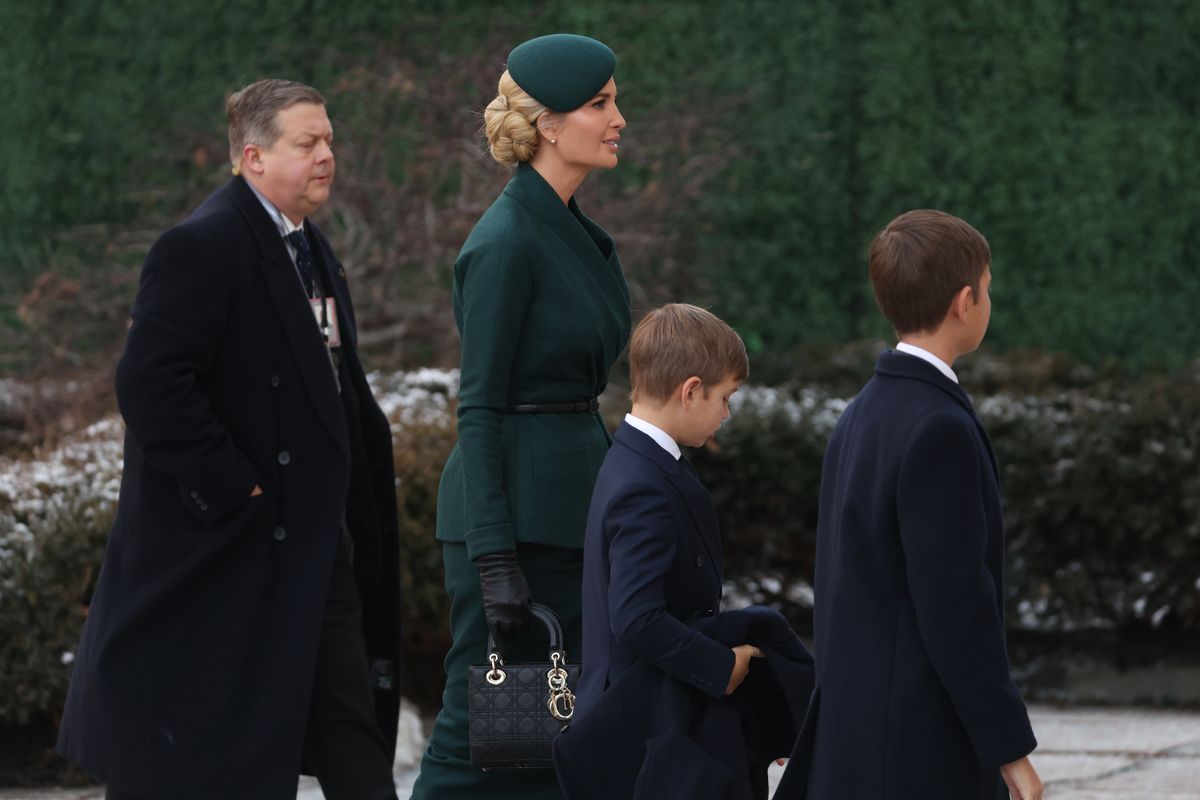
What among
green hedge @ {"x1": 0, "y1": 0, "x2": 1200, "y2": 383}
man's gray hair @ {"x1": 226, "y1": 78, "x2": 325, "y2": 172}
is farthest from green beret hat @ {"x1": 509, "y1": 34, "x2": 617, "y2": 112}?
green hedge @ {"x1": 0, "y1": 0, "x2": 1200, "y2": 383}

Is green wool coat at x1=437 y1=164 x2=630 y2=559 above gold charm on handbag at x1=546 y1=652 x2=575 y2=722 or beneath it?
above

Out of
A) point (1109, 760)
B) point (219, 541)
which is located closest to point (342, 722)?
point (219, 541)

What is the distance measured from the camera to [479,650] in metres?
3.65

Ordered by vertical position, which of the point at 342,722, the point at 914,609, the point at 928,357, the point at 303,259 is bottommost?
the point at 342,722

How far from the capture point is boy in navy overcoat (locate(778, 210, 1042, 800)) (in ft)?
8.86

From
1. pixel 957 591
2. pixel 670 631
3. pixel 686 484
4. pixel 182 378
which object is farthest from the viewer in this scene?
pixel 182 378

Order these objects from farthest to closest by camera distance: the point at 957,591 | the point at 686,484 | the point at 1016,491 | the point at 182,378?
the point at 1016,491 → the point at 182,378 → the point at 686,484 → the point at 957,591

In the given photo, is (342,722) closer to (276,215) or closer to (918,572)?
(276,215)

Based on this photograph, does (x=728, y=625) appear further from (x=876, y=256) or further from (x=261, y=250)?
(x=261, y=250)

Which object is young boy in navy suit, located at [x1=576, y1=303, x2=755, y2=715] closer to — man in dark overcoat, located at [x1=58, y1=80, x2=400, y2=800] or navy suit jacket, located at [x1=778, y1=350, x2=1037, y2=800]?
navy suit jacket, located at [x1=778, y1=350, x2=1037, y2=800]

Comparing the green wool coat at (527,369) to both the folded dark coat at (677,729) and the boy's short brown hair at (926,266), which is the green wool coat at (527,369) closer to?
the folded dark coat at (677,729)

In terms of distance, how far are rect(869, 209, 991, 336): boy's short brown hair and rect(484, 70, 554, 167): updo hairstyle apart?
954 mm

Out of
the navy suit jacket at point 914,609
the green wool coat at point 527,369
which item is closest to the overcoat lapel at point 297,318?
the green wool coat at point 527,369

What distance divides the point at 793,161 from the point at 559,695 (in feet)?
17.7
